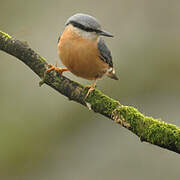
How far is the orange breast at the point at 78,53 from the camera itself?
16.7ft

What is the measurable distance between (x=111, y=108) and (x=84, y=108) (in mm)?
4087

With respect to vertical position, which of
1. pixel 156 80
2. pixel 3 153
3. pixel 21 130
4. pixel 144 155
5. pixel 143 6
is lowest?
pixel 3 153

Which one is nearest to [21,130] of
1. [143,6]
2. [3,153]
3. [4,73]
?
[3,153]

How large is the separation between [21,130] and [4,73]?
→ 1337mm

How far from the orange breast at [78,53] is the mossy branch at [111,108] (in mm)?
437

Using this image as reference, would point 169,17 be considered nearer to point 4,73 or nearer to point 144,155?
point 144,155

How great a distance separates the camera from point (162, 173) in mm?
7789

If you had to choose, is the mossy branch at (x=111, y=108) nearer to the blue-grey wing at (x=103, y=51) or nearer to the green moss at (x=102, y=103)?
the green moss at (x=102, y=103)

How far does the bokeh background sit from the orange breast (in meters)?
2.73

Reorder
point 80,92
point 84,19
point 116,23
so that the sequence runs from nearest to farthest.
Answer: point 80,92, point 84,19, point 116,23

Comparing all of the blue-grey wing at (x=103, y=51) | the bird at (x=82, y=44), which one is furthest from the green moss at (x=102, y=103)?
the blue-grey wing at (x=103, y=51)

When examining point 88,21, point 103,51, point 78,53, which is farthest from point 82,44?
point 103,51

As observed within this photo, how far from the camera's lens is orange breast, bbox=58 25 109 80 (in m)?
5.08

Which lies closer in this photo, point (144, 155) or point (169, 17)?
point (144, 155)
